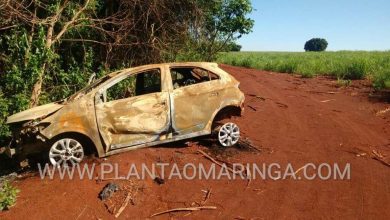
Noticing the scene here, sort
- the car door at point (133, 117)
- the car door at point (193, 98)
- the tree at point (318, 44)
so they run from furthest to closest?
the tree at point (318, 44) < the car door at point (193, 98) < the car door at point (133, 117)

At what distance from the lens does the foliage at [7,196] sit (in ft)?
19.7

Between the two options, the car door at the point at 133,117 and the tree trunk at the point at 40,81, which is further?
the tree trunk at the point at 40,81

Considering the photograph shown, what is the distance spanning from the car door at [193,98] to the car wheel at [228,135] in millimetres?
356

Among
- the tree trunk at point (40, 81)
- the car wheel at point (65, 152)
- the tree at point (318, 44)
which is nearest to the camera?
the car wheel at point (65, 152)

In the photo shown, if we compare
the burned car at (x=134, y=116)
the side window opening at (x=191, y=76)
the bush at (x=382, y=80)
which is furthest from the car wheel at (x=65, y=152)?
the bush at (x=382, y=80)

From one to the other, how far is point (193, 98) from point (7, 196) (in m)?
3.62

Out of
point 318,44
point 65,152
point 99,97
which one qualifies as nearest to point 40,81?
point 99,97

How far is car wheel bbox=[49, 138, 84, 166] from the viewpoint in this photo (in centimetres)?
697

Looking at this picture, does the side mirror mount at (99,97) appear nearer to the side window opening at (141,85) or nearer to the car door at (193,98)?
the side window opening at (141,85)

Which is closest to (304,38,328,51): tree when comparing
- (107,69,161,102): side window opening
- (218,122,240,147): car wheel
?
(107,69,161,102): side window opening

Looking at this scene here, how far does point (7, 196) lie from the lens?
6102mm

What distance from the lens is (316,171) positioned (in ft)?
23.8

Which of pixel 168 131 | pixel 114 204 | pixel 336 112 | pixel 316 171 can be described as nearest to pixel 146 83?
pixel 168 131

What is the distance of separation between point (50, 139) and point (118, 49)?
565 centimetres
